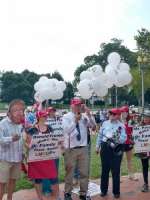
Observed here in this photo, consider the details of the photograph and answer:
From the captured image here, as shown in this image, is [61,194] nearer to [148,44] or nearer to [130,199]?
[130,199]

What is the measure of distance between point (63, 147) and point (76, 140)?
28 cm

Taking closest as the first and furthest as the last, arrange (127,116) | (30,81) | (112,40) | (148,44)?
(127,116)
(148,44)
(30,81)
(112,40)

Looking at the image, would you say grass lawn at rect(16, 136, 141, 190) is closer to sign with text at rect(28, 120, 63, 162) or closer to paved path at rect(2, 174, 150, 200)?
paved path at rect(2, 174, 150, 200)

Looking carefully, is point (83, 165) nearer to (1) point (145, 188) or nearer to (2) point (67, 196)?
(2) point (67, 196)

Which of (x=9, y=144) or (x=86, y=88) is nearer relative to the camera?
(x=9, y=144)

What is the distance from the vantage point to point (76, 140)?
26.9 ft

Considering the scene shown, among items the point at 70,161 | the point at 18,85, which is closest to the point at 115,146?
the point at 70,161

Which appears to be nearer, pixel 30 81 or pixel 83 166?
pixel 83 166

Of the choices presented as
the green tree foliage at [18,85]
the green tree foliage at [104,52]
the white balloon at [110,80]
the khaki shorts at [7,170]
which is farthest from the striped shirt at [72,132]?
the green tree foliage at [104,52]

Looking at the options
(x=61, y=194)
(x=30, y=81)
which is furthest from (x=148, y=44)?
(x=61, y=194)

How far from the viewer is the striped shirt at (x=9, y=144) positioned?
710 centimetres

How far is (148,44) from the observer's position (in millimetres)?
44312

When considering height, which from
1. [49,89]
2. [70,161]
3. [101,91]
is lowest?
[70,161]

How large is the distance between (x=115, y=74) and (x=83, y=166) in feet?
7.31
